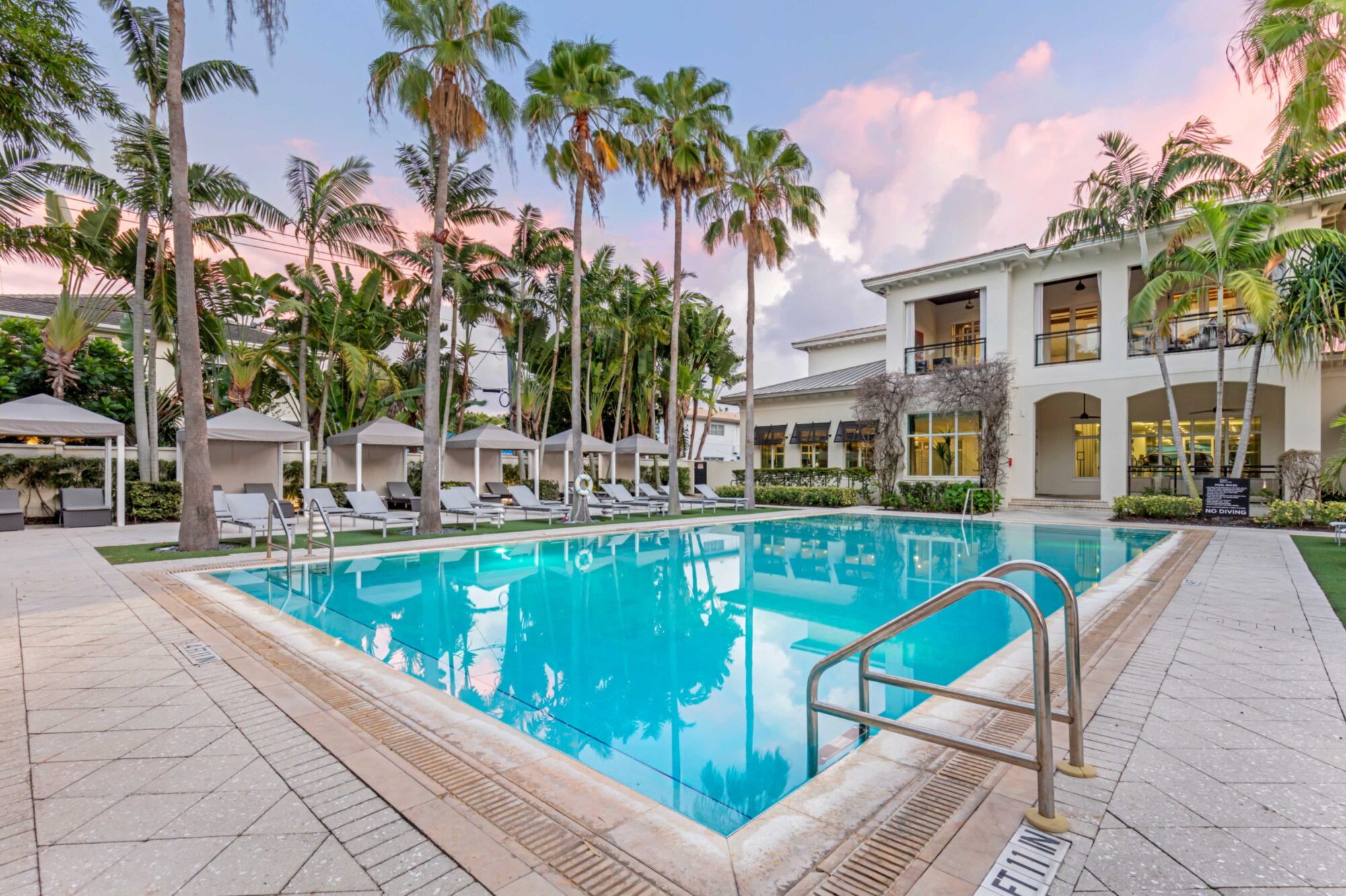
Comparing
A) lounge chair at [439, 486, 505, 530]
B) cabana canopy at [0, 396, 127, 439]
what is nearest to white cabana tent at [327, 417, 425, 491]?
lounge chair at [439, 486, 505, 530]

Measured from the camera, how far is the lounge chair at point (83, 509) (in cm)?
1434

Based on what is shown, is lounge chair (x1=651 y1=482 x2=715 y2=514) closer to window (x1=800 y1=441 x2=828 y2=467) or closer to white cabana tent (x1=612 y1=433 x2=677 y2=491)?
white cabana tent (x1=612 y1=433 x2=677 y2=491)

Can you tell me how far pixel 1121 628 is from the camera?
18.6ft

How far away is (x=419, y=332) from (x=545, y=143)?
9217 millimetres

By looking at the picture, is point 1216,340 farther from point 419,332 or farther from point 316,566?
point 419,332

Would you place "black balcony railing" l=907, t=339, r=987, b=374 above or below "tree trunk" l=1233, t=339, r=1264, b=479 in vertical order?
above

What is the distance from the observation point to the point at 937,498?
20.6 metres

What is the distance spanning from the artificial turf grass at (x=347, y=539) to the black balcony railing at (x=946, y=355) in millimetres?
9692

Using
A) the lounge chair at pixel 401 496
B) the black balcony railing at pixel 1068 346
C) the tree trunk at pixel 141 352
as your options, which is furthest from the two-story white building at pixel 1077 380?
the tree trunk at pixel 141 352

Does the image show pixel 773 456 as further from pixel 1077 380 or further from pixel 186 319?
pixel 186 319

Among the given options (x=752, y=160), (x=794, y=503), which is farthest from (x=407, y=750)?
(x=794, y=503)

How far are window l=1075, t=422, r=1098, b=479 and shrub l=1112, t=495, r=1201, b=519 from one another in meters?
5.18

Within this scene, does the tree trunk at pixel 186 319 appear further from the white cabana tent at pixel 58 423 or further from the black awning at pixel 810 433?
the black awning at pixel 810 433

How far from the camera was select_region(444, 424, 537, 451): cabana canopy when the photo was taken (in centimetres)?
2031
